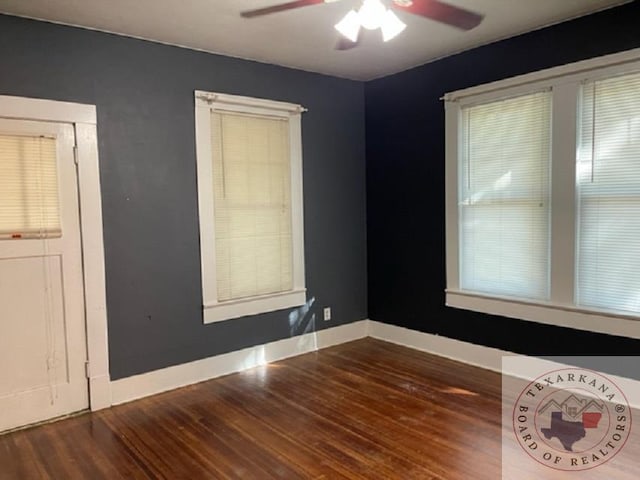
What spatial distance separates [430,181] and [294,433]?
2460mm

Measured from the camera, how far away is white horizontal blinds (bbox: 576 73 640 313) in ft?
9.99

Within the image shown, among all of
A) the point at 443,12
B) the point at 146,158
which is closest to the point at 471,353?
the point at 443,12

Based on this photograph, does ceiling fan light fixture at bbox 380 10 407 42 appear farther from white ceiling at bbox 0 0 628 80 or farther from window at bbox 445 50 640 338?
window at bbox 445 50 640 338

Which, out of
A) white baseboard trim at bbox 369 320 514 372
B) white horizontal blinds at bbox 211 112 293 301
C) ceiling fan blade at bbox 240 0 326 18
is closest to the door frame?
white horizontal blinds at bbox 211 112 293 301

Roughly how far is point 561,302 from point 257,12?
9.38 ft

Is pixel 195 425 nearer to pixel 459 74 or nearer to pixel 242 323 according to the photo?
pixel 242 323

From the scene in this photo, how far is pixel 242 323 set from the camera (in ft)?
13.2

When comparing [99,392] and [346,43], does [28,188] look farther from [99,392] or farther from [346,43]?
[346,43]

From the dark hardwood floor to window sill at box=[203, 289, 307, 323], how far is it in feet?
1.65

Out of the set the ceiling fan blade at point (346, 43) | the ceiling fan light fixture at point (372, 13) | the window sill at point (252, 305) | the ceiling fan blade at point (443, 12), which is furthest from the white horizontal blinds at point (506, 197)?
the ceiling fan light fixture at point (372, 13)

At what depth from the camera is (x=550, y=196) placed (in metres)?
3.43

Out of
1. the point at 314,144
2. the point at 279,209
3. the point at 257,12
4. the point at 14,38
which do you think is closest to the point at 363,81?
the point at 314,144

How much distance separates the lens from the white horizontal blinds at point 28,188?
2938 millimetres

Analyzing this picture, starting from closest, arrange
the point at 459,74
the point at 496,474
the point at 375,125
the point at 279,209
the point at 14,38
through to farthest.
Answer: the point at 496,474 → the point at 14,38 → the point at 459,74 → the point at 279,209 → the point at 375,125
